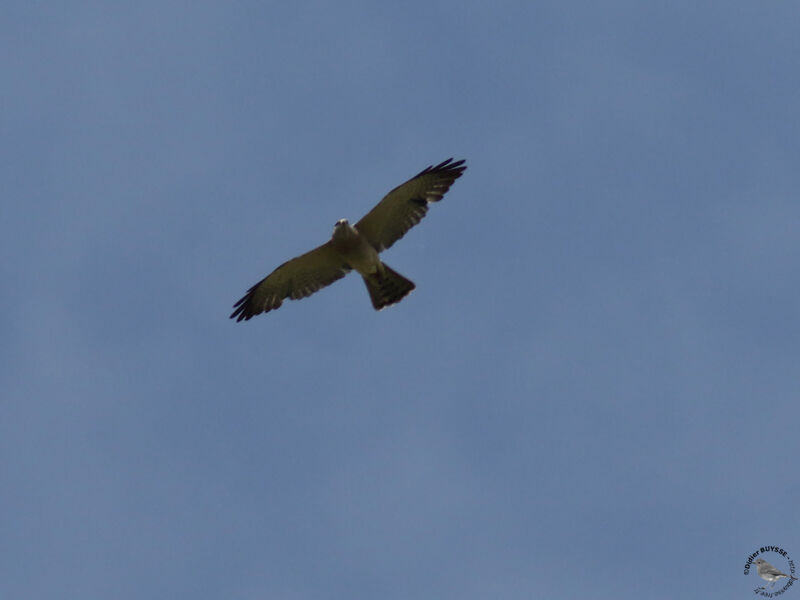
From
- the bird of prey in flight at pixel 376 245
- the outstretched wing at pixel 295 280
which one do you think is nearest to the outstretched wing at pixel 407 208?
the bird of prey in flight at pixel 376 245

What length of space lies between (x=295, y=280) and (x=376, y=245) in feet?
5.27

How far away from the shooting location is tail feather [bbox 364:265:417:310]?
2111 cm

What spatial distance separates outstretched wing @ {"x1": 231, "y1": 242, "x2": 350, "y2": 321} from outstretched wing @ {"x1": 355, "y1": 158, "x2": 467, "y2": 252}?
679 millimetres

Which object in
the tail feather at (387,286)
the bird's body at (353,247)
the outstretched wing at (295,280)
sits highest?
the outstretched wing at (295,280)

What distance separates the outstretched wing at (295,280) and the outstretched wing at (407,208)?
68 centimetres

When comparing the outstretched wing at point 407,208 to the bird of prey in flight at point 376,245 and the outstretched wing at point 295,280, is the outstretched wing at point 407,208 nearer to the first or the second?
the bird of prey in flight at point 376,245

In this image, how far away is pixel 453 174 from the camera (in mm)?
21391

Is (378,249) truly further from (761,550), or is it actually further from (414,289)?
(761,550)

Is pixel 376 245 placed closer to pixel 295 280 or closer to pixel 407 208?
pixel 407 208

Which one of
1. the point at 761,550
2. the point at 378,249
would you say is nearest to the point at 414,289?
the point at 378,249

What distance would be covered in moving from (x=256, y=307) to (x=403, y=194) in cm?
330

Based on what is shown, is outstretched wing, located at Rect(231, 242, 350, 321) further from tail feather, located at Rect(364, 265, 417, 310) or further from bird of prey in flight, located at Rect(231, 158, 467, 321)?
tail feather, located at Rect(364, 265, 417, 310)

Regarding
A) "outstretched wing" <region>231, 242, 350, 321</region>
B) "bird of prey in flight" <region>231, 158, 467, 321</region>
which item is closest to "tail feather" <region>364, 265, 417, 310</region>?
"bird of prey in flight" <region>231, 158, 467, 321</region>

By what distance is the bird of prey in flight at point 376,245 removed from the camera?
2078 cm
